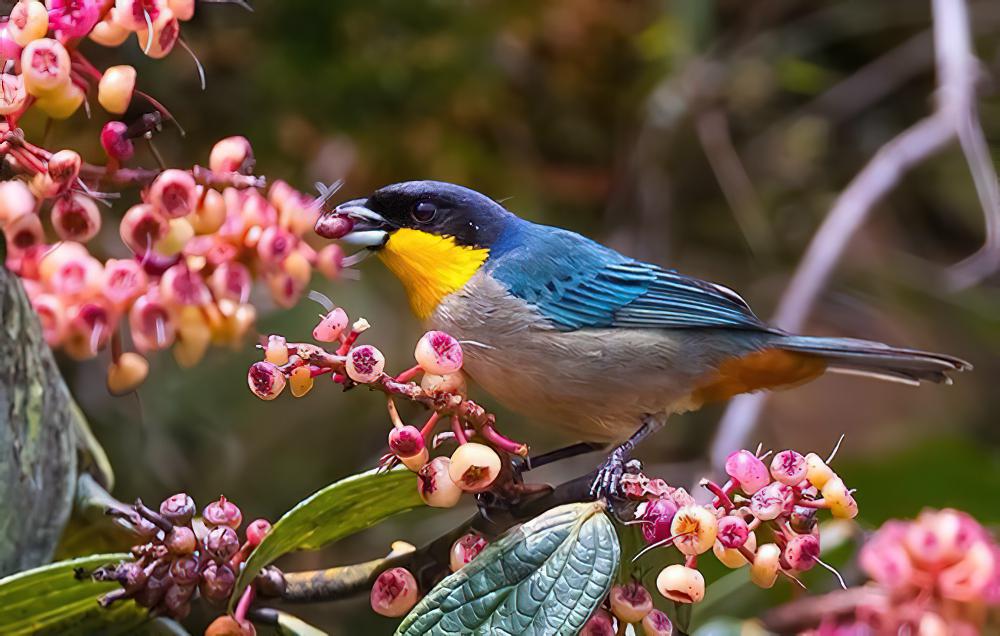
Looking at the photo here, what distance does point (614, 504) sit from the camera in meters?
1.05

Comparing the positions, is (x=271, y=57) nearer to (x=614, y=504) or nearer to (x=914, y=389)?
(x=614, y=504)

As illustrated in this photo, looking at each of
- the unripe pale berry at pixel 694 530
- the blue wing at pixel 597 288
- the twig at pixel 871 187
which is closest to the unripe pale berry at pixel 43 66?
the unripe pale berry at pixel 694 530

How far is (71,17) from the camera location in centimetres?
100

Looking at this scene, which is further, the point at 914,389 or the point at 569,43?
the point at 914,389

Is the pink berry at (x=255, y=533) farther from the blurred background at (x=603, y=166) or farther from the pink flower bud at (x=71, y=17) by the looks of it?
the blurred background at (x=603, y=166)

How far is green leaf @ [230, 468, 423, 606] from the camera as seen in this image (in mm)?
1014

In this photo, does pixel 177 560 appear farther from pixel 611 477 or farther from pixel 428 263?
pixel 428 263

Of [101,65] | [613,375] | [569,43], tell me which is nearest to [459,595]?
[613,375]

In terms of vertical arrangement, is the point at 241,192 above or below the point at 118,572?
above

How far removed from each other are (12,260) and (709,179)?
2.35m

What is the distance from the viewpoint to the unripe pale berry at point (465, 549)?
3.36 feet

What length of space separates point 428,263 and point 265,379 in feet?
2.47

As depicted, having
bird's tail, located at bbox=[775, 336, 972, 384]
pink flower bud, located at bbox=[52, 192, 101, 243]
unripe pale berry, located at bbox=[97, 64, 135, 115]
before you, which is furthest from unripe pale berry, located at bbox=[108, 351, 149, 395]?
bird's tail, located at bbox=[775, 336, 972, 384]

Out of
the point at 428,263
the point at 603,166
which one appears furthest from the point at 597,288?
the point at 603,166
